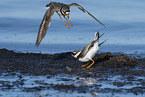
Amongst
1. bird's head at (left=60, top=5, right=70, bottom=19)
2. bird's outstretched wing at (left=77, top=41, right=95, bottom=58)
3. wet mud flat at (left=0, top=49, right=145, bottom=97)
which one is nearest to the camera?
wet mud flat at (left=0, top=49, right=145, bottom=97)

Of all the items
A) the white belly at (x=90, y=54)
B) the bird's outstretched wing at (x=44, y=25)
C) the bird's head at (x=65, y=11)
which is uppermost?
the bird's head at (x=65, y=11)

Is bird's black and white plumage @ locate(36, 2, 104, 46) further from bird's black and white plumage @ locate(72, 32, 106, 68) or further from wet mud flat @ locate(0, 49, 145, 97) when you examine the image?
bird's black and white plumage @ locate(72, 32, 106, 68)

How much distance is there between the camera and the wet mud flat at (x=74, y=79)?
Result: 12.0 meters

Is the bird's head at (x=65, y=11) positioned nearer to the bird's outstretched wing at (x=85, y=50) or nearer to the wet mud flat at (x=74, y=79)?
the bird's outstretched wing at (x=85, y=50)

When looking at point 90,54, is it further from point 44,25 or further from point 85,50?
point 44,25

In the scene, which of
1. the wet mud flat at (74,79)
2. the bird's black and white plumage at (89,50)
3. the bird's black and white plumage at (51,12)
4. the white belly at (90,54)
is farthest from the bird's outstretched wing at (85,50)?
the bird's black and white plumage at (51,12)

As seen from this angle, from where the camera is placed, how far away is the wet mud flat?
1200 centimetres

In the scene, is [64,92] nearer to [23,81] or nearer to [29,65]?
[23,81]

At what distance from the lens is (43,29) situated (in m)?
15.1

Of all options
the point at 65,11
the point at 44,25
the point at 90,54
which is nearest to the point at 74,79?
the point at 44,25

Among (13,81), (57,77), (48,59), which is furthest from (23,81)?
(48,59)

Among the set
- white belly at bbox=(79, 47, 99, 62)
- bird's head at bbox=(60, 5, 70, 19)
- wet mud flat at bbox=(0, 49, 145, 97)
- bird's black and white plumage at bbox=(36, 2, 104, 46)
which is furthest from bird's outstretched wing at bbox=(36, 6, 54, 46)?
white belly at bbox=(79, 47, 99, 62)

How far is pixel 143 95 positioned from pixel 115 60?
23.6ft

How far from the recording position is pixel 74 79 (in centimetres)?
1459
